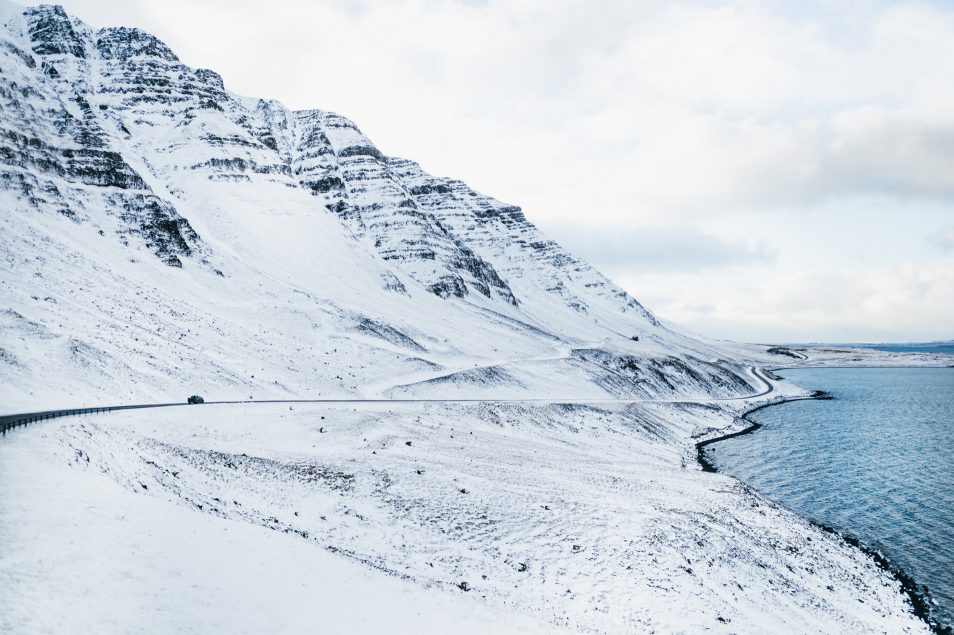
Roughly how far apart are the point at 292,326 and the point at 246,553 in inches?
2726

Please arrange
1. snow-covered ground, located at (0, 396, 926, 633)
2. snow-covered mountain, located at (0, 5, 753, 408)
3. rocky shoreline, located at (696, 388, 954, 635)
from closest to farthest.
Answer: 1. snow-covered ground, located at (0, 396, 926, 633)
2. rocky shoreline, located at (696, 388, 954, 635)
3. snow-covered mountain, located at (0, 5, 753, 408)

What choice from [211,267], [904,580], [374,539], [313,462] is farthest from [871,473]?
[211,267]

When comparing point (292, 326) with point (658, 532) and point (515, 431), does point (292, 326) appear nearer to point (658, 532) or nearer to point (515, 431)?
point (515, 431)

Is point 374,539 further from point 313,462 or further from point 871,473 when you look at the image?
point 871,473

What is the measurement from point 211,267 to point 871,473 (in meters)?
95.2

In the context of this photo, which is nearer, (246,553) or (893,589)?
(246,553)

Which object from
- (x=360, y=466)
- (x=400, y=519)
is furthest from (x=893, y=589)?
(x=360, y=466)

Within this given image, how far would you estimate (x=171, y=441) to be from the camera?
34750 mm

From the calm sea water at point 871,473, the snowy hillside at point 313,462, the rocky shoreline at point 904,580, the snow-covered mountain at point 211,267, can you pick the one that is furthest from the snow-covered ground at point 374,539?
the snow-covered mountain at point 211,267

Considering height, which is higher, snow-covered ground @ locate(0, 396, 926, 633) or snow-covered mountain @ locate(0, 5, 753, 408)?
snow-covered mountain @ locate(0, 5, 753, 408)

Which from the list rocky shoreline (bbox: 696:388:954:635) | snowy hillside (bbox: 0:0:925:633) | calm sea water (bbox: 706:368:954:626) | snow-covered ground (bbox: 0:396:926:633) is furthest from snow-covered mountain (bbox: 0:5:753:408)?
rocky shoreline (bbox: 696:388:954:635)

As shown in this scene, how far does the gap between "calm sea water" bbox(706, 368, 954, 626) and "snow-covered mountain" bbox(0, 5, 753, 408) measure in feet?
87.5

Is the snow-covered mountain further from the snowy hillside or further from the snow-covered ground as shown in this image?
the snow-covered ground

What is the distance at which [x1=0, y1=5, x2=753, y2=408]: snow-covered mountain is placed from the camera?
59.2m
